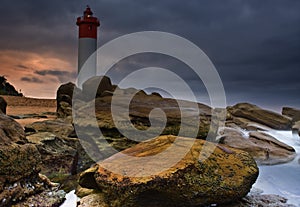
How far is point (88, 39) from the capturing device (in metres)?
18.5

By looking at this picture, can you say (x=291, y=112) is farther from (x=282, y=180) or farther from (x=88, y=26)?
(x=88, y=26)

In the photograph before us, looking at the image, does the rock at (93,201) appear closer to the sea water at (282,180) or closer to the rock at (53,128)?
the sea water at (282,180)

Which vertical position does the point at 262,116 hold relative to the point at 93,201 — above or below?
above

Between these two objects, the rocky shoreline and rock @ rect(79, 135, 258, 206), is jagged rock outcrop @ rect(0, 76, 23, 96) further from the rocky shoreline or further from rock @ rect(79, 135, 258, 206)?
rock @ rect(79, 135, 258, 206)

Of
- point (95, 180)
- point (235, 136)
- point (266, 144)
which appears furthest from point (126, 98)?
point (95, 180)

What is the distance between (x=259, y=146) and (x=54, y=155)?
5.78 m

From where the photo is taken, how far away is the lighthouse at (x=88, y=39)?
18484 millimetres

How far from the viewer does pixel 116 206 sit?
4.04 metres

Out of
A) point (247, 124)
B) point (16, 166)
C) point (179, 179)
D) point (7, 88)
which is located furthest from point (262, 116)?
point (7, 88)

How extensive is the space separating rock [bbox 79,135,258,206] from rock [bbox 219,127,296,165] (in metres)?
4.24

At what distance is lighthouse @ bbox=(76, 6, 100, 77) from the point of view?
60.6 ft

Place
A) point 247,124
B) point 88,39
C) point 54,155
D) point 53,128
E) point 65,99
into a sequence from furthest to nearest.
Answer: point 88,39
point 65,99
point 247,124
point 53,128
point 54,155

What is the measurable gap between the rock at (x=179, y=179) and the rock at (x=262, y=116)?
10123 millimetres

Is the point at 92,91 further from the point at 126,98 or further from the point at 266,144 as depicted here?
the point at 266,144
